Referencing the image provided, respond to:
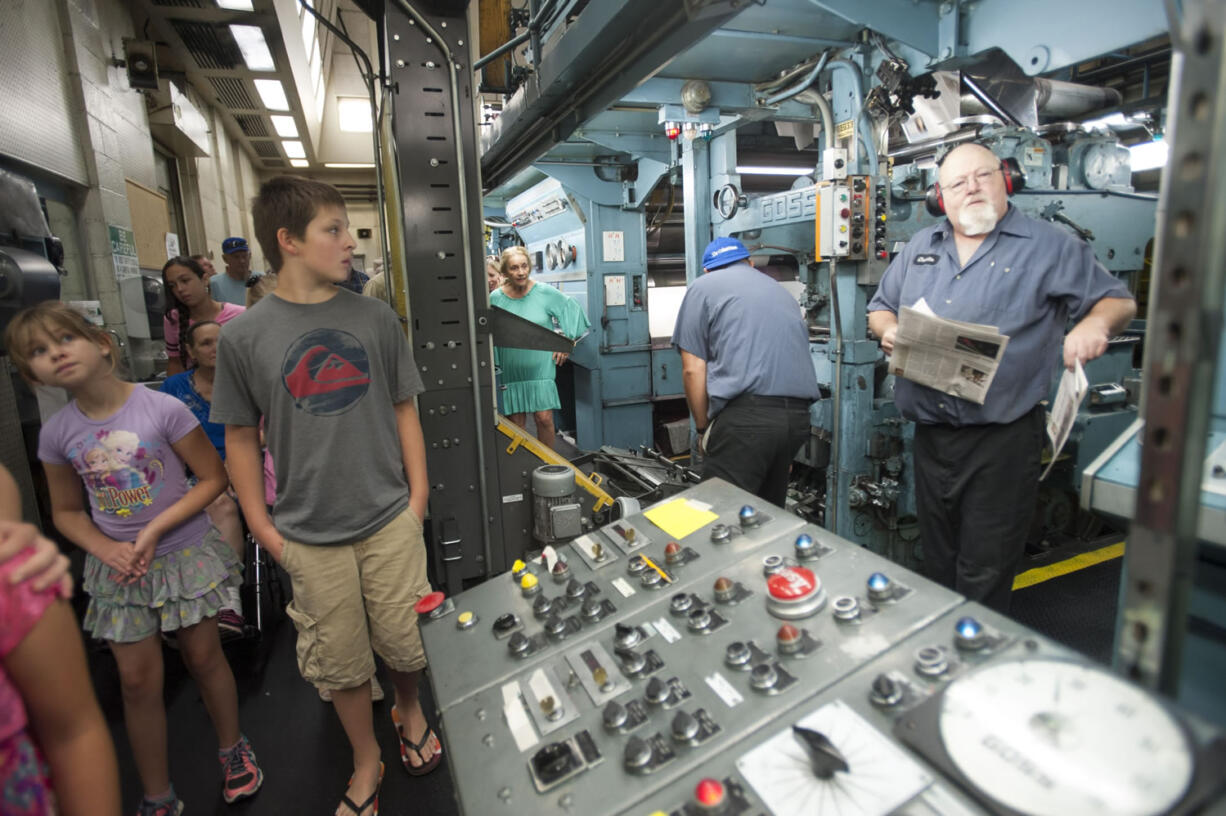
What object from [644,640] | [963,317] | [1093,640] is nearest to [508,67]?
[963,317]

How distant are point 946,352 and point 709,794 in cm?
168

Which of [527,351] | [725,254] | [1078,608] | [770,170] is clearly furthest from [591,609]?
[770,170]

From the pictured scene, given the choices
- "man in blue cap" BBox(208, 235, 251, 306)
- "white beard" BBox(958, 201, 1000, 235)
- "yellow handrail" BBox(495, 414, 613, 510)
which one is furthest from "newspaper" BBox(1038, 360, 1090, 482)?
"man in blue cap" BBox(208, 235, 251, 306)

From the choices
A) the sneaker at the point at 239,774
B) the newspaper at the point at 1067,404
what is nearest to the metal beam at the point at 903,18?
the newspaper at the point at 1067,404

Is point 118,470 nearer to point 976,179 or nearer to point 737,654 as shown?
point 737,654

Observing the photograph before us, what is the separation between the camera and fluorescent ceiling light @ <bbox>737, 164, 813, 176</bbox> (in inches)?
234

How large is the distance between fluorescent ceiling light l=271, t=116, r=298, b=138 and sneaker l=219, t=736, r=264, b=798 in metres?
9.32

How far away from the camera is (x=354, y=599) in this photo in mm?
1799

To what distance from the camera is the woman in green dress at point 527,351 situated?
4.67 metres

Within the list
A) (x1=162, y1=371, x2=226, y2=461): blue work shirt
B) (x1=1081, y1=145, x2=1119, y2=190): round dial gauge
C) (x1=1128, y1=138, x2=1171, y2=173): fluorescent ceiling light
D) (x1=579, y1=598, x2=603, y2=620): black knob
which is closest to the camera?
(x1=579, y1=598, x2=603, y2=620): black knob

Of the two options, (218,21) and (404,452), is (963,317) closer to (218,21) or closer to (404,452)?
(404,452)

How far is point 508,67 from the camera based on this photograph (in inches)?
122

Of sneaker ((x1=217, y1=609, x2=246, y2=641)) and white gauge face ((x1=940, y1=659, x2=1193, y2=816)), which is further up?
white gauge face ((x1=940, y1=659, x2=1193, y2=816))

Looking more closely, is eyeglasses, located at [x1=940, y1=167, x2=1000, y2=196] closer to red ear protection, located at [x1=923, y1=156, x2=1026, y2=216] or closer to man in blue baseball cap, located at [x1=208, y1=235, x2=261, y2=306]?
red ear protection, located at [x1=923, y1=156, x2=1026, y2=216]
